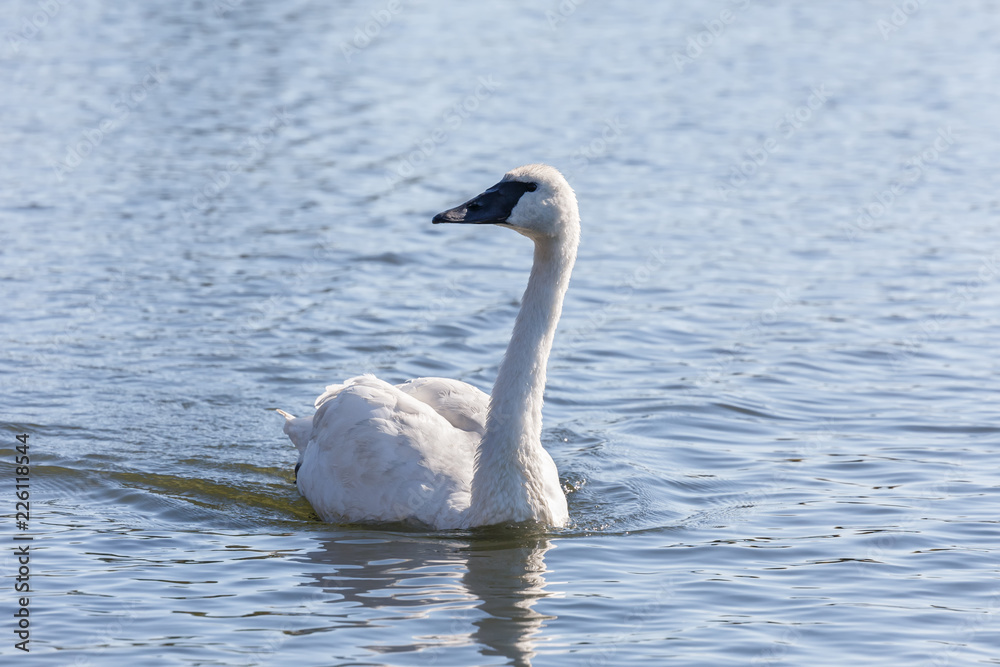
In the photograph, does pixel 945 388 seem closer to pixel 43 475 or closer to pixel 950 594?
pixel 950 594

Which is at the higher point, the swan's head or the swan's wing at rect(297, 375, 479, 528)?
the swan's head

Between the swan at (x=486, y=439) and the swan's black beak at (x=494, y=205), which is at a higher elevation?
the swan's black beak at (x=494, y=205)

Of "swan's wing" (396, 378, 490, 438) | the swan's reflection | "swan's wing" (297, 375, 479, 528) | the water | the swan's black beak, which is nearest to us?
the swan's reflection

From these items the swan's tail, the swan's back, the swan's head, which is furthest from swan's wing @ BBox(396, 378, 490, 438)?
the swan's head

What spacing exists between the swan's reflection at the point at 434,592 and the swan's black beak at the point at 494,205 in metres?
1.93

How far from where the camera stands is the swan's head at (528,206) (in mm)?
7727

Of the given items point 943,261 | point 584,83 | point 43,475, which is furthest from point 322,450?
point 584,83

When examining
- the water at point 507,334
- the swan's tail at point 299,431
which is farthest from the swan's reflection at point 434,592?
the swan's tail at point 299,431

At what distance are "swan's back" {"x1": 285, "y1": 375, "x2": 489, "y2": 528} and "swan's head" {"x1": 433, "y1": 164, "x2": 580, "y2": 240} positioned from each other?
1434 millimetres

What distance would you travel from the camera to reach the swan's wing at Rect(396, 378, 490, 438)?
28.5 feet

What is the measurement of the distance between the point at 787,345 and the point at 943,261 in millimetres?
3684

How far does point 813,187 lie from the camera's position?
18.5m

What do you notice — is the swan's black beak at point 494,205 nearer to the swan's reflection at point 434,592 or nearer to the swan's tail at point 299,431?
the swan's reflection at point 434,592

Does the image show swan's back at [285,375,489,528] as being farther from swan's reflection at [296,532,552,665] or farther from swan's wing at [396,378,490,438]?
swan's reflection at [296,532,552,665]
